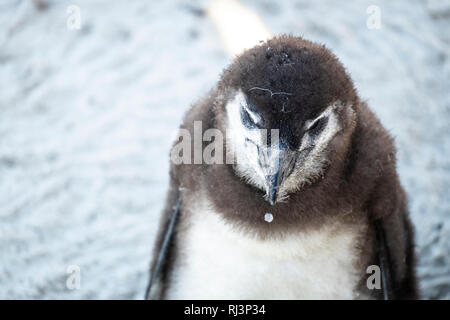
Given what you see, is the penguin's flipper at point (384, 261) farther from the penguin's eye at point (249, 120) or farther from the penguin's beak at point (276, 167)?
the penguin's eye at point (249, 120)

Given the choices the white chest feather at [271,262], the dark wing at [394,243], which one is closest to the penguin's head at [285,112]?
the white chest feather at [271,262]

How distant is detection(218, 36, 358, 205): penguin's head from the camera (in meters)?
2.25

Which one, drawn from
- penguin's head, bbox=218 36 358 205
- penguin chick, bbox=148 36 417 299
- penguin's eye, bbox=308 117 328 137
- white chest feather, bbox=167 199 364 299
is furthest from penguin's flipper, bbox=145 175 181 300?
penguin's eye, bbox=308 117 328 137

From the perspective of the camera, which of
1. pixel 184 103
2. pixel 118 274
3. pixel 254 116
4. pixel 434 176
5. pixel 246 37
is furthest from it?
pixel 246 37

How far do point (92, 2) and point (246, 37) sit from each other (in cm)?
118

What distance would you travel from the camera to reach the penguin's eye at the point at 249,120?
2312mm

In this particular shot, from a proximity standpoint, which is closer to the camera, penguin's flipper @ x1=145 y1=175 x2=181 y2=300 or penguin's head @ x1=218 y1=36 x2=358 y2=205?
penguin's head @ x1=218 y1=36 x2=358 y2=205

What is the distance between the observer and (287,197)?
8.23 feet

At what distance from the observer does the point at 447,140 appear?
4.23 m

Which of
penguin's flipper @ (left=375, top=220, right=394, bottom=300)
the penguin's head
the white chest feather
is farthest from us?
penguin's flipper @ (left=375, top=220, right=394, bottom=300)

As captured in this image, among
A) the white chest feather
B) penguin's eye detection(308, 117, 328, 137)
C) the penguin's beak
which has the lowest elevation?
the white chest feather

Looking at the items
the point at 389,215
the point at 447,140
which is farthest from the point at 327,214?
the point at 447,140

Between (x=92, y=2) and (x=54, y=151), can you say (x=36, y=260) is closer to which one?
(x=54, y=151)

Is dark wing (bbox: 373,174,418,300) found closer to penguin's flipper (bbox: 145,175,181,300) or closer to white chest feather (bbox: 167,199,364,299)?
white chest feather (bbox: 167,199,364,299)
